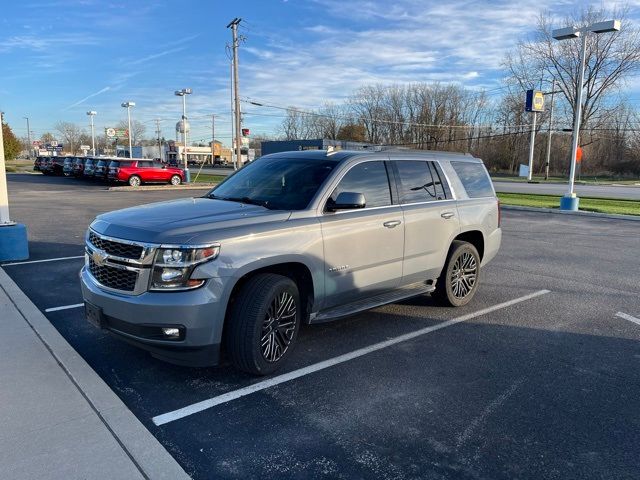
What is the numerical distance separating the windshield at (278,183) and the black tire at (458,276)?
2.07 metres

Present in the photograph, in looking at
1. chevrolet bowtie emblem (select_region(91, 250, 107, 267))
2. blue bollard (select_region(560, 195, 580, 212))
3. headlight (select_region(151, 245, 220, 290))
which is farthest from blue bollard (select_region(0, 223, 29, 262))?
blue bollard (select_region(560, 195, 580, 212))

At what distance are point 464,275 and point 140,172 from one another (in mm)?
27079

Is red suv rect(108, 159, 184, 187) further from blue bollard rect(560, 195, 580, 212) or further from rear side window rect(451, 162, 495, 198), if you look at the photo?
rear side window rect(451, 162, 495, 198)

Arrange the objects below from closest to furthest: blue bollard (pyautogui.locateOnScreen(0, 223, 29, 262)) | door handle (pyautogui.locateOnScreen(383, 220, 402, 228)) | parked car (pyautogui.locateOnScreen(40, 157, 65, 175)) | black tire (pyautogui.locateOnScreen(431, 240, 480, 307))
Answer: door handle (pyautogui.locateOnScreen(383, 220, 402, 228)), black tire (pyautogui.locateOnScreen(431, 240, 480, 307)), blue bollard (pyautogui.locateOnScreen(0, 223, 29, 262)), parked car (pyautogui.locateOnScreen(40, 157, 65, 175))

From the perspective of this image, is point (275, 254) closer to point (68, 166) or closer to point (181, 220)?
point (181, 220)

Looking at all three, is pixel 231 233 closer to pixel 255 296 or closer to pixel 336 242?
pixel 255 296

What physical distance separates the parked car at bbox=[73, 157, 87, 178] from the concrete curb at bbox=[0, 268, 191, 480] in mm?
32784

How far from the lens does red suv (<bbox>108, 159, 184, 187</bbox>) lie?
29109 mm

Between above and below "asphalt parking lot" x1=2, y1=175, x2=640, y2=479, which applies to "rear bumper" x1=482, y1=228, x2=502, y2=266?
above

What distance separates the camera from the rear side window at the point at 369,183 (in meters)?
4.75

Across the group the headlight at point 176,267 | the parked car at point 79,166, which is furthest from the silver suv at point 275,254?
the parked car at point 79,166

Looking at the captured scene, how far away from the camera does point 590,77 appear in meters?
57.2

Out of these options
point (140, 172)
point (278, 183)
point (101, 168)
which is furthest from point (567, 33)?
point (101, 168)

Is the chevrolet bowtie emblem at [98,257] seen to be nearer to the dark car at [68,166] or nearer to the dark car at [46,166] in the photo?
the dark car at [68,166]
